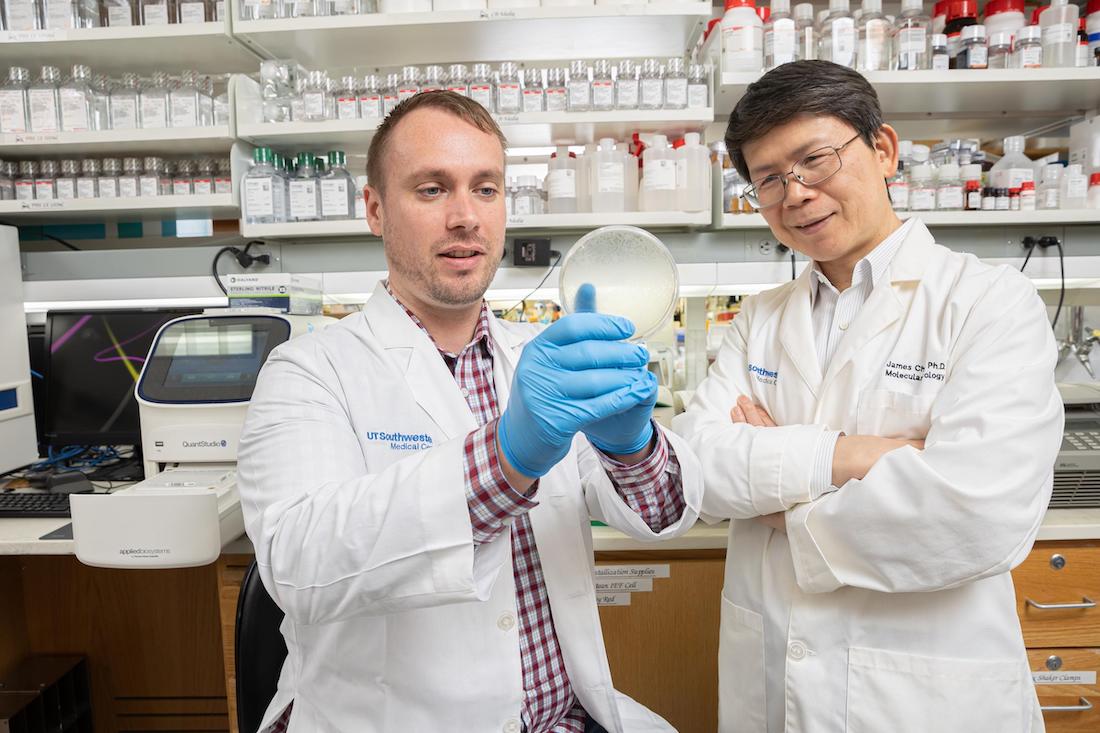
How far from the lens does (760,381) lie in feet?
4.65

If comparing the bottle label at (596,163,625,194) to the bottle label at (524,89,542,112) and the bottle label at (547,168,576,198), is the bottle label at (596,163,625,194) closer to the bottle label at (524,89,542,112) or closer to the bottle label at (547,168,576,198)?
the bottle label at (547,168,576,198)

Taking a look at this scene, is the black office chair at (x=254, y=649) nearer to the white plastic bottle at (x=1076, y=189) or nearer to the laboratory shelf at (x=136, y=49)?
the laboratory shelf at (x=136, y=49)

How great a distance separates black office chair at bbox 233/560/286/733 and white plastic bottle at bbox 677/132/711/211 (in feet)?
5.26

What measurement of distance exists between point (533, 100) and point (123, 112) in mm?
1369

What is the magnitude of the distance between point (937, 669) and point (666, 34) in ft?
6.28

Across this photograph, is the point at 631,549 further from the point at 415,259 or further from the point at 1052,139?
the point at 1052,139

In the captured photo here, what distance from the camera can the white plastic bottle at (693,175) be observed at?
206 cm

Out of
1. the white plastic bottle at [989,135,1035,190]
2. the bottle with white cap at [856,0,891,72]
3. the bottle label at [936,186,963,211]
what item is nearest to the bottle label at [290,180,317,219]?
the bottle with white cap at [856,0,891,72]

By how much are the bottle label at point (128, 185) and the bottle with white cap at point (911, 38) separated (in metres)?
2.52

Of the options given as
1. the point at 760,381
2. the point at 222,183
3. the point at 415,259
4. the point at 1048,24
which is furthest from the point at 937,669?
the point at 222,183

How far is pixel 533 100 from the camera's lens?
2.12 metres

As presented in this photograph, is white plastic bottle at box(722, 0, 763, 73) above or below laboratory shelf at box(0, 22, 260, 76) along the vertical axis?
below

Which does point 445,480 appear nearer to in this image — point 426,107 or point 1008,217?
Answer: point 426,107

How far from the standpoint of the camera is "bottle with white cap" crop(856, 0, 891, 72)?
2.03m
